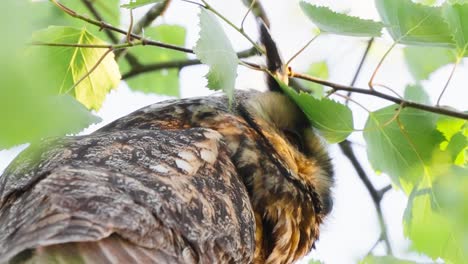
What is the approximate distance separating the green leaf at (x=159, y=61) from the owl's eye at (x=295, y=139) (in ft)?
1.51

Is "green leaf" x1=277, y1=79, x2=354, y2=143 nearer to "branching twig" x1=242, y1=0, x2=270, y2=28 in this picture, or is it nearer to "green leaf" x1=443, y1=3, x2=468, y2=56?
"green leaf" x1=443, y1=3, x2=468, y2=56

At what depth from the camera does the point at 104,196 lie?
1224 millimetres

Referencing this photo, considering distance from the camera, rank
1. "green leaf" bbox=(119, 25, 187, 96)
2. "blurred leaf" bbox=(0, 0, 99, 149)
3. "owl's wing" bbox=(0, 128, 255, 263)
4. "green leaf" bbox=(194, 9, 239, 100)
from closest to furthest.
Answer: "blurred leaf" bbox=(0, 0, 99, 149) < "owl's wing" bbox=(0, 128, 255, 263) < "green leaf" bbox=(194, 9, 239, 100) < "green leaf" bbox=(119, 25, 187, 96)

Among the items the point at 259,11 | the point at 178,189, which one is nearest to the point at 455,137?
the point at 178,189

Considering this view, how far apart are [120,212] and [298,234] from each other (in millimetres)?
717

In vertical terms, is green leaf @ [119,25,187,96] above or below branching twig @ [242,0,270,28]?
below

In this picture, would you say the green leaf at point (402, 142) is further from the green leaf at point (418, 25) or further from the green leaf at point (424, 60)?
the green leaf at point (424, 60)

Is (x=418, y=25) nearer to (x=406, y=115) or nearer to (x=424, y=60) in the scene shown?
(x=406, y=115)

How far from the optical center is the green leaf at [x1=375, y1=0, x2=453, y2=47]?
1.66m

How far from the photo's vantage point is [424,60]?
6.79 feet

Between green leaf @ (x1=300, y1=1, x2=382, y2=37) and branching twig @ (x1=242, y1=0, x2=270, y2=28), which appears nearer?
green leaf @ (x1=300, y1=1, x2=382, y2=37)

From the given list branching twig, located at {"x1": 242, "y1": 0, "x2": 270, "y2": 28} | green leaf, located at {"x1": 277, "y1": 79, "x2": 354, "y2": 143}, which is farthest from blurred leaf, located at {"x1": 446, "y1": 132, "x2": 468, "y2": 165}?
branching twig, located at {"x1": 242, "y1": 0, "x2": 270, "y2": 28}

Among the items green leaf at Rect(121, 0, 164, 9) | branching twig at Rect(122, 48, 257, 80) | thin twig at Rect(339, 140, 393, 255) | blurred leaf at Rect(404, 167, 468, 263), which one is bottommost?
thin twig at Rect(339, 140, 393, 255)

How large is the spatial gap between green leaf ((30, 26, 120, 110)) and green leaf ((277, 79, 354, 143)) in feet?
1.22
